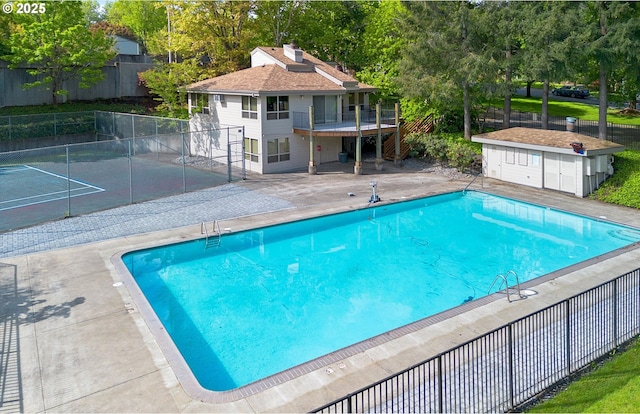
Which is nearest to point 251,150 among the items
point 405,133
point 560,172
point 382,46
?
point 405,133

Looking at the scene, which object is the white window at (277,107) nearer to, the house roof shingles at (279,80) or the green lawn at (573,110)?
the house roof shingles at (279,80)

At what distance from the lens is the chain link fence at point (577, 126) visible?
102ft

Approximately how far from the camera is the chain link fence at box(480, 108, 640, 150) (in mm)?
31172

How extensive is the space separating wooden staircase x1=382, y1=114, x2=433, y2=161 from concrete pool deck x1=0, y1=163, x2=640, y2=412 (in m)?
14.3

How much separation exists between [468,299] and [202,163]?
22.0 m

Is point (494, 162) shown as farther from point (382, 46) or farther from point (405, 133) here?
point (382, 46)

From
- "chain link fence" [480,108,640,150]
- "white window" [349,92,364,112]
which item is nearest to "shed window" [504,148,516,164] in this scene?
"chain link fence" [480,108,640,150]

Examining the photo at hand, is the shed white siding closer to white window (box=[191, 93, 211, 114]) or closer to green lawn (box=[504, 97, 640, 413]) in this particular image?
green lawn (box=[504, 97, 640, 413])

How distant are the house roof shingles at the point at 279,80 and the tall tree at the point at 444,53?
4.34 m

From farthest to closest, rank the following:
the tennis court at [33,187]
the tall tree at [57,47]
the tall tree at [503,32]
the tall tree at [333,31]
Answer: the tall tree at [333,31]
the tall tree at [57,47]
the tall tree at [503,32]
the tennis court at [33,187]

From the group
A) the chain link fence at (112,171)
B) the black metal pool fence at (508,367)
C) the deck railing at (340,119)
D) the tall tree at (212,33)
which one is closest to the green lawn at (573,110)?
the deck railing at (340,119)

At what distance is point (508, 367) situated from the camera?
380 inches

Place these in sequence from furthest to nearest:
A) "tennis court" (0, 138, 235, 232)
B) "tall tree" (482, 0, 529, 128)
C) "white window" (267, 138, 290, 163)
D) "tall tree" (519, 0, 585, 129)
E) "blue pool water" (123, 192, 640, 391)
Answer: "white window" (267, 138, 290, 163) → "tall tree" (482, 0, 529, 128) → "tall tree" (519, 0, 585, 129) → "tennis court" (0, 138, 235, 232) → "blue pool water" (123, 192, 640, 391)

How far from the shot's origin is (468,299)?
14539 mm
